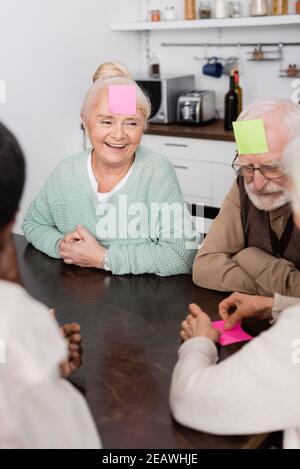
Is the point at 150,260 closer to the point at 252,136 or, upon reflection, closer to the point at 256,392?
the point at 252,136

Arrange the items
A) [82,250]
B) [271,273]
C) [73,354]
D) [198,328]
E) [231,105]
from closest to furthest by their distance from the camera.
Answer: [73,354]
[198,328]
[271,273]
[82,250]
[231,105]

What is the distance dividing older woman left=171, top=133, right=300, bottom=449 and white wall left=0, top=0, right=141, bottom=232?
9.18 ft

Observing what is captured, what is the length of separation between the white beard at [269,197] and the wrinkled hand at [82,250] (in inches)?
19.4

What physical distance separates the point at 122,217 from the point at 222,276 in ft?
1.57

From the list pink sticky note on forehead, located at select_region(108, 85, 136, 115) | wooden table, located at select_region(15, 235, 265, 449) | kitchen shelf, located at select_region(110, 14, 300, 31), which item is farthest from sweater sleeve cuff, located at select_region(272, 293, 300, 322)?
kitchen shelf, located at select_region(110, 14, 300, 31)

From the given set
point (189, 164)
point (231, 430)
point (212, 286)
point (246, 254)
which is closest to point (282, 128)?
point (246, 254)

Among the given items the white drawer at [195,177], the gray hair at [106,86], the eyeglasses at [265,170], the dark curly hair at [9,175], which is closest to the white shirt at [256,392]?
the dark curly hair at [9,175]

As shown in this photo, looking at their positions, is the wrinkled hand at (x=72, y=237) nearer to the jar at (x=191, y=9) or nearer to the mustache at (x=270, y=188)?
the mustache at (x=270, y=188)

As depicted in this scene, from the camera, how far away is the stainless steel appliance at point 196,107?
162 inches

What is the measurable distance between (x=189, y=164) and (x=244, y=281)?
2.34 metres

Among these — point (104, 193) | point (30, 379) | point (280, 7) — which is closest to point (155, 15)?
point (280, 7)

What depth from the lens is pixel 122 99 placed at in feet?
6.97

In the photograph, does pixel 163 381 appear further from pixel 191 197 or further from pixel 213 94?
pixel 213 94

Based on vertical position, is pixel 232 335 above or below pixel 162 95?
below
